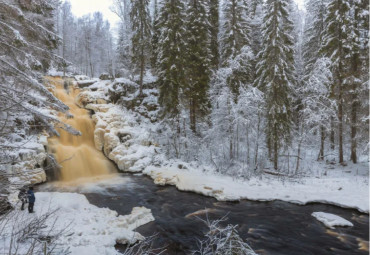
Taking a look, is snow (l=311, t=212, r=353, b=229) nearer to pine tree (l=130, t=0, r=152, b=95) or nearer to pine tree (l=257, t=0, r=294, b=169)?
pine tree (l=257, t=0, r=294, b=169)

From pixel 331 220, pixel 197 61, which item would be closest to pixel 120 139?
pixel 197 61

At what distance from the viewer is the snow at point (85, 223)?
7.11 m

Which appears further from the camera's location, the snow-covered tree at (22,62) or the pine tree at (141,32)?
the pine tree at (141,32)

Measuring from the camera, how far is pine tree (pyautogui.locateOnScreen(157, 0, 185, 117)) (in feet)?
65.8

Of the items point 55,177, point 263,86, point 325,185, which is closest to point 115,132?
point 55,177

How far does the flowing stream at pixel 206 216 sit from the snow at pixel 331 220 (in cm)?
23

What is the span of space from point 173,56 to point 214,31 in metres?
7.04

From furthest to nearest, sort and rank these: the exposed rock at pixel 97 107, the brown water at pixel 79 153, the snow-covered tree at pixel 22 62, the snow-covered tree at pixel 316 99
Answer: the exposed rock at pixel 97 107 < the brown water at pixel 79 153 < the snow-covered tree at pixel 316 99 < the snow-covered tree at pixel 22 62

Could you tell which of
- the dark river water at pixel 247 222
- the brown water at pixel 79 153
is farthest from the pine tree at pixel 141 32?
the dark river water at pixel 247 222

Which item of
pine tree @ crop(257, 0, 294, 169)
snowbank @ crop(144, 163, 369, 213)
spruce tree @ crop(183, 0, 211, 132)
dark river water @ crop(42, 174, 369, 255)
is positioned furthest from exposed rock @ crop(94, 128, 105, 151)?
pine tree @ crop(257, 0, 294, 169)

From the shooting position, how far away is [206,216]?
9.04 meters

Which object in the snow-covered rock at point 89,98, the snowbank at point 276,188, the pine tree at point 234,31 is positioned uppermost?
the pine tree at point 234,31

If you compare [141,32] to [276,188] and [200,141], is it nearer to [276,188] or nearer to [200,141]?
[200,141]

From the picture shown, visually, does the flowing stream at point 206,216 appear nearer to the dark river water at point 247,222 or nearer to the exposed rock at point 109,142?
A: the dark river water at point 247,222
